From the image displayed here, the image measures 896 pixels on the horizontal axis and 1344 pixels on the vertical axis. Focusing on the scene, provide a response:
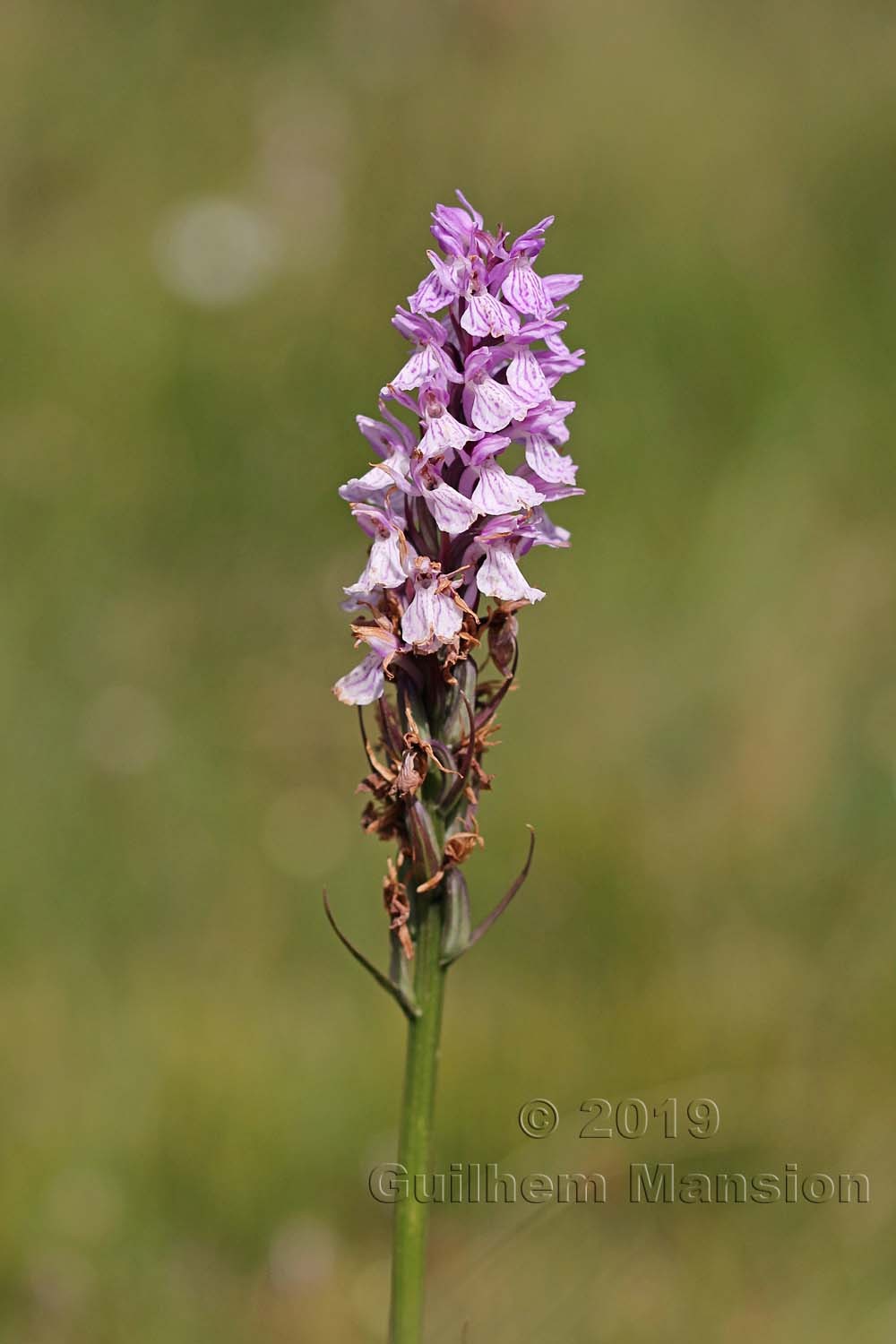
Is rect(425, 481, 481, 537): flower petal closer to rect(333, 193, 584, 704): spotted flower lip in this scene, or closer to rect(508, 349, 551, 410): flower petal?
rect(333, 193, 584, 704): spotted flower lip

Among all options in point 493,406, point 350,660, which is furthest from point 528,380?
point 350,660

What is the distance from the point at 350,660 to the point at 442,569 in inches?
150

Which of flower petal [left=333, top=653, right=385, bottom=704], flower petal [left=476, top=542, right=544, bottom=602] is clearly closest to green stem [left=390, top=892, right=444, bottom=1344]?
flower petal [left=333, top=653, right=385, bottom=704]

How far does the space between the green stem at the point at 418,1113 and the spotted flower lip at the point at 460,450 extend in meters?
0.37

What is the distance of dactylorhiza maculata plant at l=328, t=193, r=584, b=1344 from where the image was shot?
2008 mm

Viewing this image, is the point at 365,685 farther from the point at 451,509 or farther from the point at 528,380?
the point at 528,380

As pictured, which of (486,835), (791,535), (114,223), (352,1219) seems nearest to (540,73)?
(114,223)

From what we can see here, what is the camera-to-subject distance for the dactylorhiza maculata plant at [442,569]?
2.01 meters

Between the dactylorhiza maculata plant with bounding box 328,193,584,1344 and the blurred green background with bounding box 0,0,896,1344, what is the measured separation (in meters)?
0.72

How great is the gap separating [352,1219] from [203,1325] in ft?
1.71

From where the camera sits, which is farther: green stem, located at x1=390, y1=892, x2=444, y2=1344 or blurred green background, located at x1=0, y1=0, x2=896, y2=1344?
blurred green background, located at x1=0, y1=0, x2=896, y2=1344

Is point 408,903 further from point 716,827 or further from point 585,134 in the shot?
point 585,134

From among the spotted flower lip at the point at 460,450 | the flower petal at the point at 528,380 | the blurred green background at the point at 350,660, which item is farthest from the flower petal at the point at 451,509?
the blurred green background at the point at 350,660

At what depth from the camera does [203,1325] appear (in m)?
3.23
